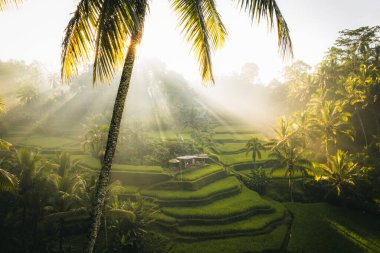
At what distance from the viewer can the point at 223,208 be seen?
19.7 metres

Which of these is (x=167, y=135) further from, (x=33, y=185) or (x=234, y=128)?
(x=33, y=185)

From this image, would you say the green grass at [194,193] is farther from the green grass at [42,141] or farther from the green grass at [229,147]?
the green grass at [42,141]

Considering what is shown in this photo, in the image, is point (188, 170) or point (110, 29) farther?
point (188, 170)

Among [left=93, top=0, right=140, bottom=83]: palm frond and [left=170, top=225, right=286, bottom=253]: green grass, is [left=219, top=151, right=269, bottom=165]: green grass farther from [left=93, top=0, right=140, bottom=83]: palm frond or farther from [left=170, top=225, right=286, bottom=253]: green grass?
[left=93, top=0, right=140, bottom=83]: palm frond

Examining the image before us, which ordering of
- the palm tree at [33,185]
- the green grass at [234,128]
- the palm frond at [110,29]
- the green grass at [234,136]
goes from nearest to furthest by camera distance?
the palm frond at [110,29] < the palm tree at [33,185] < the green grass at [234,136] < the green grass at [234,128]

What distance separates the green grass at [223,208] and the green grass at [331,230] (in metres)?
3.07

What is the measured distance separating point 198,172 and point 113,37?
2255 cm

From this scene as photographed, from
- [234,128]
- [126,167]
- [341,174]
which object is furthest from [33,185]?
[234,128]

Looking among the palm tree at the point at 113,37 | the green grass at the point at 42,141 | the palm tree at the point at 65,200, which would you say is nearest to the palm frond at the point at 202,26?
the palm tree at the point at 113,37

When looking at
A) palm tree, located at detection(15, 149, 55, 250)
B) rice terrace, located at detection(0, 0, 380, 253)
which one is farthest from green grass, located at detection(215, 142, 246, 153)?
palm tree, located at detection(15, 149, 55, 250)

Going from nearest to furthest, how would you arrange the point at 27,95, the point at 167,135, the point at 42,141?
the point at 42,141
the point at 167,135
the point at 27,95

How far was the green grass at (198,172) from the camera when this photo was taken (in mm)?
23191

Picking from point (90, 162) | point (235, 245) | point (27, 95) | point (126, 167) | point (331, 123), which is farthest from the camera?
point (27, 95)

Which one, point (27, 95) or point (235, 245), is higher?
point (27, 95)
